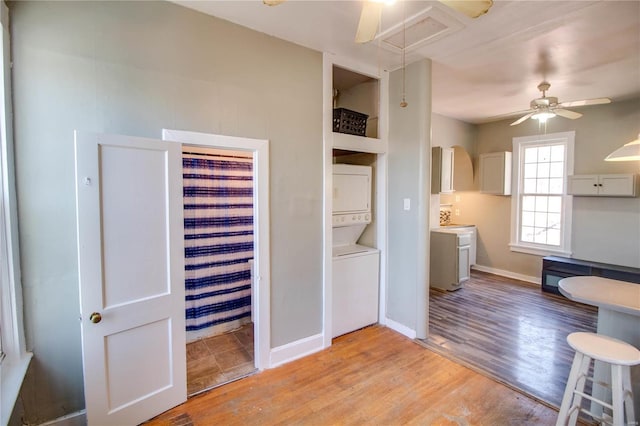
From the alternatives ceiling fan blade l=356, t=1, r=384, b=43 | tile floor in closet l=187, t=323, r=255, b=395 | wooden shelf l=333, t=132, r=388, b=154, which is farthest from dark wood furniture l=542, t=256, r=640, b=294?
ceiling fan blade l=356, t=1, r=384, b=43

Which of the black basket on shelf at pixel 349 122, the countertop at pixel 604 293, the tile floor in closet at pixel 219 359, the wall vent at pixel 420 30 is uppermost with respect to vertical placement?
the wall vent at pixel 420 30

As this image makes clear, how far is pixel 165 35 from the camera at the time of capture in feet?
6.61

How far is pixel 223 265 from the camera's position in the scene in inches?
130

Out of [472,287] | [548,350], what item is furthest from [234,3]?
[472,287]

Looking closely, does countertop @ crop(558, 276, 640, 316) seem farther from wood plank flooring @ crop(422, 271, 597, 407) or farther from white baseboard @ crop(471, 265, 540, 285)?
white baseboard @ crop(471, 265, 540, 285)

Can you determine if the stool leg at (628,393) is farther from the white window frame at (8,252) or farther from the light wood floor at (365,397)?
the white window frame at (8,252)

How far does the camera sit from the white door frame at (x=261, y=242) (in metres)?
2.40

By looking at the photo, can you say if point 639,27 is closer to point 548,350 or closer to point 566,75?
point 566,75

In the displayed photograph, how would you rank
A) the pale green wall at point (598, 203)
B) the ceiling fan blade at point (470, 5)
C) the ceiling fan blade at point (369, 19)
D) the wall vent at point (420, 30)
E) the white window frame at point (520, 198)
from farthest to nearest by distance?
the white window frame at point (520, 198), the pale green wall at point (598, 203), the wall vent at point (420, 30), the ceiling fan blade at point (369, 19), the ceiling fan blade at point (470, 5)

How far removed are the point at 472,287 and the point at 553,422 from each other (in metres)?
3.00

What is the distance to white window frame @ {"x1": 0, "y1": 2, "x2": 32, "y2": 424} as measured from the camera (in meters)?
1.56

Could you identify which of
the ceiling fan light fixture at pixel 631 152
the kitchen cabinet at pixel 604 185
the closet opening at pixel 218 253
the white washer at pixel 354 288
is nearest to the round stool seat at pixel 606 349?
the ceiling fan light fixture at pixel 631 152

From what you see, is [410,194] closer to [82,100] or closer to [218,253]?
[218,253]

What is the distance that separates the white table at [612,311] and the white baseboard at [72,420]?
3056mm
